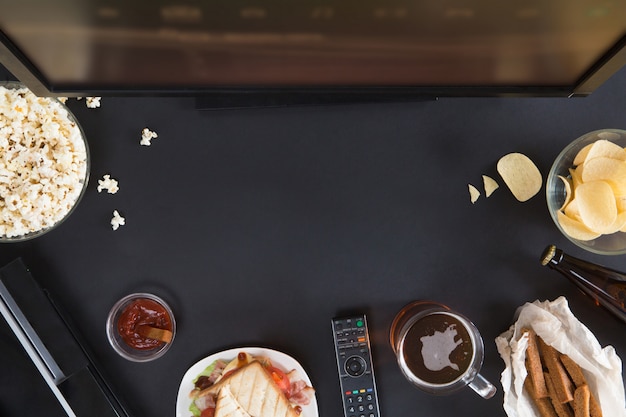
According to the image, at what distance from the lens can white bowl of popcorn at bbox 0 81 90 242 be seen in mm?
1247

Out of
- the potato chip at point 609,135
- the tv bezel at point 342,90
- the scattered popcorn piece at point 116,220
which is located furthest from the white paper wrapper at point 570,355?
the scattered popcorn piece at point 116,220

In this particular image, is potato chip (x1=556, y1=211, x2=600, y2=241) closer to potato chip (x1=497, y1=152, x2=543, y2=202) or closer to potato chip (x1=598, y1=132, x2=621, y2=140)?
potato chip (x1=497, y1=152, x2=543, y2=202)

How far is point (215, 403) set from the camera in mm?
1331

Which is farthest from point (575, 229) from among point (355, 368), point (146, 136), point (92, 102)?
point (92, 102)

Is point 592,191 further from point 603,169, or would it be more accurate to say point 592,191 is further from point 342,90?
point 342,90

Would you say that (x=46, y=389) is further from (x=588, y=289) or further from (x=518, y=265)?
(x=588, y=289)

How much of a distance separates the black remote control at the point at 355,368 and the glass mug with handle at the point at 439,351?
8cm

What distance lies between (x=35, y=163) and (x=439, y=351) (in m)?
0.96

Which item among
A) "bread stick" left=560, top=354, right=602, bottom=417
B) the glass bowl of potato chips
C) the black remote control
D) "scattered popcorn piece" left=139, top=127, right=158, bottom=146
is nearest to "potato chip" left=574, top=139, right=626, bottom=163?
the glass bowl of potato chips

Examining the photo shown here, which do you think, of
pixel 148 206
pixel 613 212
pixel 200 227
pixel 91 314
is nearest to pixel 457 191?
pixel 613 212

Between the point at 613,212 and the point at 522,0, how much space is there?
0.61 m

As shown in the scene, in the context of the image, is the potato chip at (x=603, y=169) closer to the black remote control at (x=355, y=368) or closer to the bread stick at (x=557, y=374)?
the bread stick at (x=557, y=374)

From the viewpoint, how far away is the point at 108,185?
4.41 ft

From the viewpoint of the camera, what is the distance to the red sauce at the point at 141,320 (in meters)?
1.33
